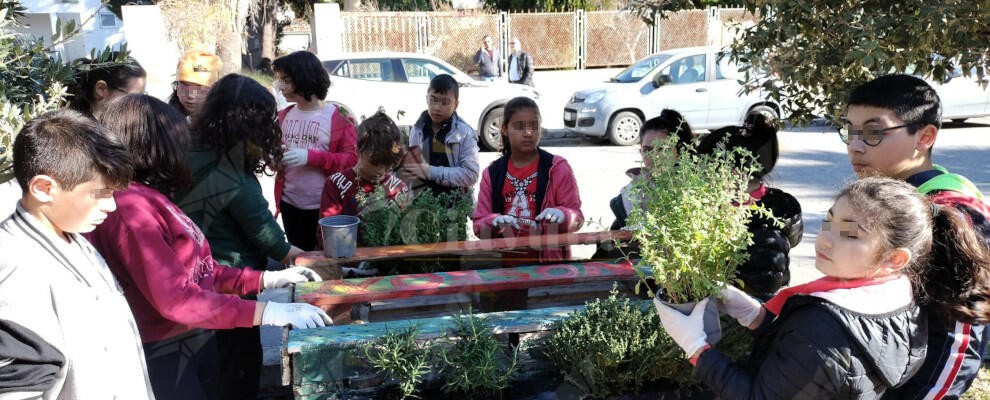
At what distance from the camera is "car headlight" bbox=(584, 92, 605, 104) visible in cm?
Result: 1134

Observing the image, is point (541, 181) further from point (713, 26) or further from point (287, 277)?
point (713, 26)

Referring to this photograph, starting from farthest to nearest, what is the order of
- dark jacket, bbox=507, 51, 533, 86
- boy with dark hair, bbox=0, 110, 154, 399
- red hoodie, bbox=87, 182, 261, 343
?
1. dark jacket, bbox=507, 51, 533, 86
2. red hoodie, bbox=87, 182, 261, 343
3. boy with dark hair, bbox=0, 110, 154, 399

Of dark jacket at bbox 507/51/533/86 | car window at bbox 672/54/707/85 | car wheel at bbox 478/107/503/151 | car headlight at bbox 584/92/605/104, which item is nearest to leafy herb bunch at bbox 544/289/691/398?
car wheel at bbox 478/107/503/151

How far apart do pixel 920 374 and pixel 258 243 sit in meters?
2.17

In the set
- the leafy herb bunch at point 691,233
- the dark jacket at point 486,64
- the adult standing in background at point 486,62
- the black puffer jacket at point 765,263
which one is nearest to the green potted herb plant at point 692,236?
the leafy herb bunch at point 691,233

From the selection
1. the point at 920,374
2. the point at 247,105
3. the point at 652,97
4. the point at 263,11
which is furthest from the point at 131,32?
the point at 920,374

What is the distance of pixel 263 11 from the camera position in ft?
62.3

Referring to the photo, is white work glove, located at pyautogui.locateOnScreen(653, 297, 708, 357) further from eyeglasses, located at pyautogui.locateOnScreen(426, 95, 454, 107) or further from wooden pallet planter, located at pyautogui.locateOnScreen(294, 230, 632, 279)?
eyeglasses, located at pyautogui.locateOnScreen(426, 95, 454, 107)

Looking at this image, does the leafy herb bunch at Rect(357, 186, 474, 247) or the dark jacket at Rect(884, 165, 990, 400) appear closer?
the dark jacket at Rect(884, 165, 990, 400)

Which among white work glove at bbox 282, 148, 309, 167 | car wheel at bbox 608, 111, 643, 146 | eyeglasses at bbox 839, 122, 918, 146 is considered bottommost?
car wheel at bbox 608, 111, 643, 146

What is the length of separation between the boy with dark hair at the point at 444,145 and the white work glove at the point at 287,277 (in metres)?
1.28

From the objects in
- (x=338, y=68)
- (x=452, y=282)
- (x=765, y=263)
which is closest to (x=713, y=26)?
(x=338, y=68)

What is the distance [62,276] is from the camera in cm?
161

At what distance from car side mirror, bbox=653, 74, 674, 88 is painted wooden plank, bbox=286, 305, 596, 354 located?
9368mm
